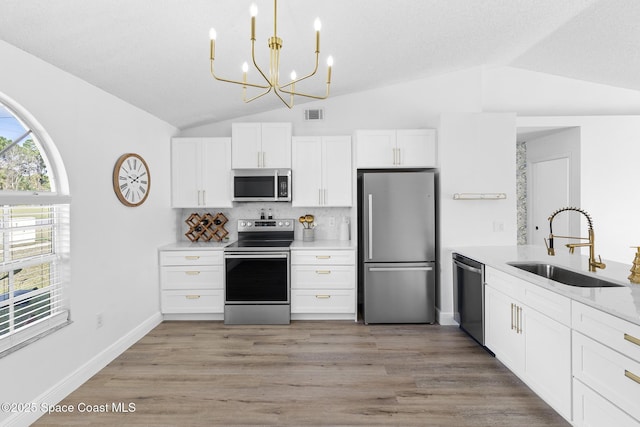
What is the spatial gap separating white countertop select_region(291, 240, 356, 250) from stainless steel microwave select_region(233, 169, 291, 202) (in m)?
0.55

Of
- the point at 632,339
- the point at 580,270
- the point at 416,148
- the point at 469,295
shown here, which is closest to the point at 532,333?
the point at 580,270

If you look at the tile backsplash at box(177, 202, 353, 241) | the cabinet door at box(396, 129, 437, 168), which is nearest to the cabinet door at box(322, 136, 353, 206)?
the tile backsplash at box(177, 202, 353, 241)

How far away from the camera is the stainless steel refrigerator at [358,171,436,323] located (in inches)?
147

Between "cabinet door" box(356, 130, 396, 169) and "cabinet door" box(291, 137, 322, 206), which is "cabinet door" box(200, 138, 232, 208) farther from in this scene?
"cabinet door" box(356, 130, 396, 169)

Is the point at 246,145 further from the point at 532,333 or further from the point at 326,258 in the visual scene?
the point at 532,333

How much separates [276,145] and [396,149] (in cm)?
139

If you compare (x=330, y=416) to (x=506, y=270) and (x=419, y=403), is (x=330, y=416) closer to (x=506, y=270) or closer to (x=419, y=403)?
(x=419, y=403)

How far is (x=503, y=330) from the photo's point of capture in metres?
2.69

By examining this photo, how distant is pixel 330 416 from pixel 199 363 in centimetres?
130

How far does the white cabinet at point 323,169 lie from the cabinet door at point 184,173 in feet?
3.91

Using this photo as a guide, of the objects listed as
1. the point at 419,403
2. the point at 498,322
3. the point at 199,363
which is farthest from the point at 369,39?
the point at 199,363

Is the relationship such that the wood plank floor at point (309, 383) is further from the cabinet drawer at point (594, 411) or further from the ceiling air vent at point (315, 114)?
the ceiling air vent at point (315, 114)

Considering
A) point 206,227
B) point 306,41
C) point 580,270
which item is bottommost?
point 580,270

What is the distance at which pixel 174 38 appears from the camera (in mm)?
2312
